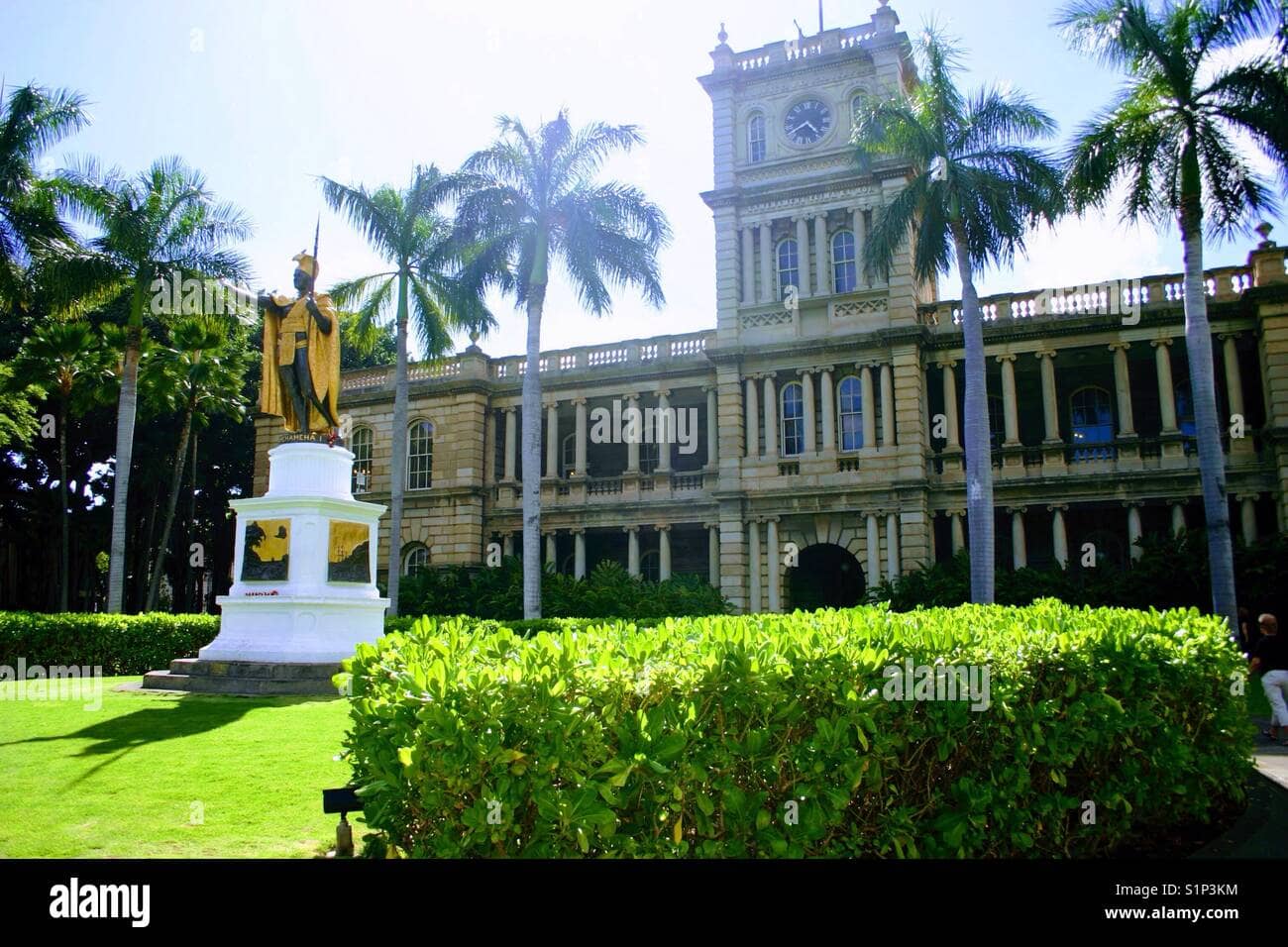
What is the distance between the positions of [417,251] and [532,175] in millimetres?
4853

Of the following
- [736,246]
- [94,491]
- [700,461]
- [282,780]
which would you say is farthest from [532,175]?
[94,491]

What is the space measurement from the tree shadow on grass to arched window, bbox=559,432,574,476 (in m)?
23.3

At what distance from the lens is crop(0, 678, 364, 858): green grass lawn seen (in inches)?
227

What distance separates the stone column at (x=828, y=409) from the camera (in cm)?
2823

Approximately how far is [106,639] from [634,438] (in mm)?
17477

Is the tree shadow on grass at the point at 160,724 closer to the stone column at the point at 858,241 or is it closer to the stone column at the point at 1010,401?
the stone column at the point at 858,241

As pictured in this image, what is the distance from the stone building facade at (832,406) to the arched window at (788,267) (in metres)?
0.07

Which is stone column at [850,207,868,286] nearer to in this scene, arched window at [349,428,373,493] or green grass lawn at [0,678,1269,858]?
arched window at [349,428,373,493]

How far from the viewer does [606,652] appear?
5.06 metres

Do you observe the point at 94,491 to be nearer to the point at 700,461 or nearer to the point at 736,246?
the point at 700,461

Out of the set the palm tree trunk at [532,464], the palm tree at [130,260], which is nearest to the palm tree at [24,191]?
the palm tree at [130,260]

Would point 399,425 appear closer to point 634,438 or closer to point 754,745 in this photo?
point 634,438

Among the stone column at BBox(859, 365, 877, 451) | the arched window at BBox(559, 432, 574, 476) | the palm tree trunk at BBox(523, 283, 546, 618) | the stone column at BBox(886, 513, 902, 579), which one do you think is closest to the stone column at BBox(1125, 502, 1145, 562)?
the stone column at BBox(886, 513, 902, 579)

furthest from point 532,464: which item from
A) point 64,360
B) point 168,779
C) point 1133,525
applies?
point 1133,525
